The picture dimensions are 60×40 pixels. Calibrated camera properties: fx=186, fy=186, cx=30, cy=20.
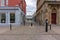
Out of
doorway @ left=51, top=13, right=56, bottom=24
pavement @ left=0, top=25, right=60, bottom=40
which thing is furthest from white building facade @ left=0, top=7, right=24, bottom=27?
pavement @ left=0, top=25, right=60, bottom=40

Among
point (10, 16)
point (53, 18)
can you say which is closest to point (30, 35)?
point (53, 18)

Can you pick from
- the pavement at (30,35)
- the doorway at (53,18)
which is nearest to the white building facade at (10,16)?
the doorway at (53,18)

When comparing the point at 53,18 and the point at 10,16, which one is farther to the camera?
the point at 10,16

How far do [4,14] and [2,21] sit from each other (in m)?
2.46

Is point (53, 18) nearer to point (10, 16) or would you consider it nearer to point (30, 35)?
point (10, 16)

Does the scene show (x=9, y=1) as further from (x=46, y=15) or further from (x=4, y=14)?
(x=46, y=15)

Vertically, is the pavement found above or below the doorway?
below

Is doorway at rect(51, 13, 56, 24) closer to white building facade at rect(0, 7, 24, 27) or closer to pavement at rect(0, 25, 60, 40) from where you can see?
white building facade at rect(0, 7, 24, 27)

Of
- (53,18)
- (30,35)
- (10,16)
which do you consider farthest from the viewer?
(10,16)

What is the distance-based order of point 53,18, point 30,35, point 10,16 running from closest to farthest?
point 30,35 → point 53,18 → point 10,16

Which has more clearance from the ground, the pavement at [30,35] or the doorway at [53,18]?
the doorway at [53,18]

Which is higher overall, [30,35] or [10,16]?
[10,16]

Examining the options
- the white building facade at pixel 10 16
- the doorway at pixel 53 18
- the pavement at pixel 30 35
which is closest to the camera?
the pavement at pixel 30 35

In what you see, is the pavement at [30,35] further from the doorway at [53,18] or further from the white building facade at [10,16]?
the white building facade at [10,16]
